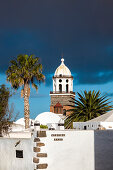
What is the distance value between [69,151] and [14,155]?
12.7 feet

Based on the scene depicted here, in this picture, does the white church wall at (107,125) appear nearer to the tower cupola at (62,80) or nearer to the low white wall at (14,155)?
the low white wall at (14,155)

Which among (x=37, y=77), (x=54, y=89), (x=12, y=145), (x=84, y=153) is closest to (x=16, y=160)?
(x=12, y=145)

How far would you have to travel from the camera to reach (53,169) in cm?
1977

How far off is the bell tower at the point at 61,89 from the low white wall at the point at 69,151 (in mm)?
79157

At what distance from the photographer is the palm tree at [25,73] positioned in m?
39.6

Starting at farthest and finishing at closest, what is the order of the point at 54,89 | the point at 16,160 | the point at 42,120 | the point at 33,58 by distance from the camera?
the point at 54,89 → the point at 42,120 → the point at 33,58 → the point at 16,160

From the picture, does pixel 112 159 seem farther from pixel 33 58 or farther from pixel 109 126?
pixel 33 58

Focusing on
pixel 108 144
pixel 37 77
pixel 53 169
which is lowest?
pixel 53 169

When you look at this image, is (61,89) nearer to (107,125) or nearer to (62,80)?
(62,80)

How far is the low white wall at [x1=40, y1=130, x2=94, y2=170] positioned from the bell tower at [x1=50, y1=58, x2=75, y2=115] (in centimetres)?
7916

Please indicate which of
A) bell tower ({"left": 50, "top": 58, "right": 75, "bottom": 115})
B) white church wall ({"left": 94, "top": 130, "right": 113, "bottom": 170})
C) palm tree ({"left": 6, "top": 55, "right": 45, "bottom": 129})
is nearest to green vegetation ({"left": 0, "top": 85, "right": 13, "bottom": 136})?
palm tree ({"left": 6, "top": 55, "right": 45, "bottom": 129})

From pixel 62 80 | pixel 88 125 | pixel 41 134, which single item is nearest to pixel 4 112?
pixel 88 125

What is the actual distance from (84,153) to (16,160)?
4428 mm

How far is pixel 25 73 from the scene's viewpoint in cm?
3966
